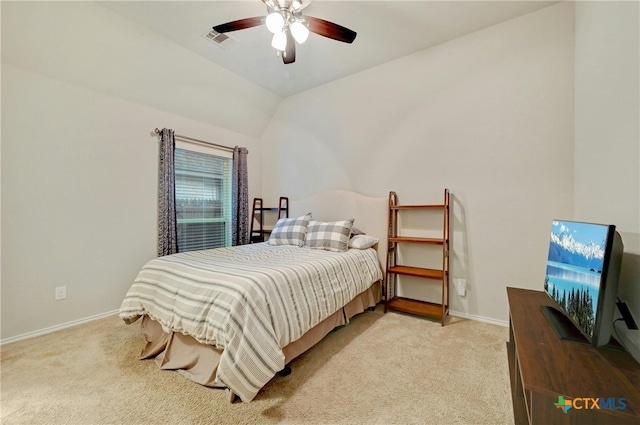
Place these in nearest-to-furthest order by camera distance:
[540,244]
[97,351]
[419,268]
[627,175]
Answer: [627,175] < [97,351] < [540,244] < [419,268]

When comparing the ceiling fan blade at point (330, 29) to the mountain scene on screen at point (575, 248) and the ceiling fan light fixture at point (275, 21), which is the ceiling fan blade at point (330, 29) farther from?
the mountain scene on screen at point (575, 248)

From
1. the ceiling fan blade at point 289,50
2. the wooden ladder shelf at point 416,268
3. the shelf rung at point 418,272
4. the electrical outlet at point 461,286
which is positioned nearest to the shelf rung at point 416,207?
the wooden ladder shelf at point 416,268

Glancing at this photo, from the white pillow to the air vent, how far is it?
8.27ft

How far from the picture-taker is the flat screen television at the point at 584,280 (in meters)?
1.01

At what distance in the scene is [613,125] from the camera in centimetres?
137

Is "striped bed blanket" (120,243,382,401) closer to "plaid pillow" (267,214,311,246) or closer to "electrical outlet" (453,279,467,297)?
"plaid pillow" (267,214,311,246)

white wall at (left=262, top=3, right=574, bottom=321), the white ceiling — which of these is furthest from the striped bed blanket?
the white ceiling

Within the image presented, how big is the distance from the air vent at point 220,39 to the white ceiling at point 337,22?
0.12 ft

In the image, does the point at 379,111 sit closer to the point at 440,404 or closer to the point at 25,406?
the point at 440,404

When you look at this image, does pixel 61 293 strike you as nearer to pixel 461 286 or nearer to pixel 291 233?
pixel 291 233

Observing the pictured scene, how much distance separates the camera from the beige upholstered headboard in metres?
3.20

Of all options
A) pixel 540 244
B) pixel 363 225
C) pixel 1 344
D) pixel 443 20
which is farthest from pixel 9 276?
pixel 540 244

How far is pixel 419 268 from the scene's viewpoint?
2982mm

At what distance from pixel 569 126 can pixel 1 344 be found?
516cm
